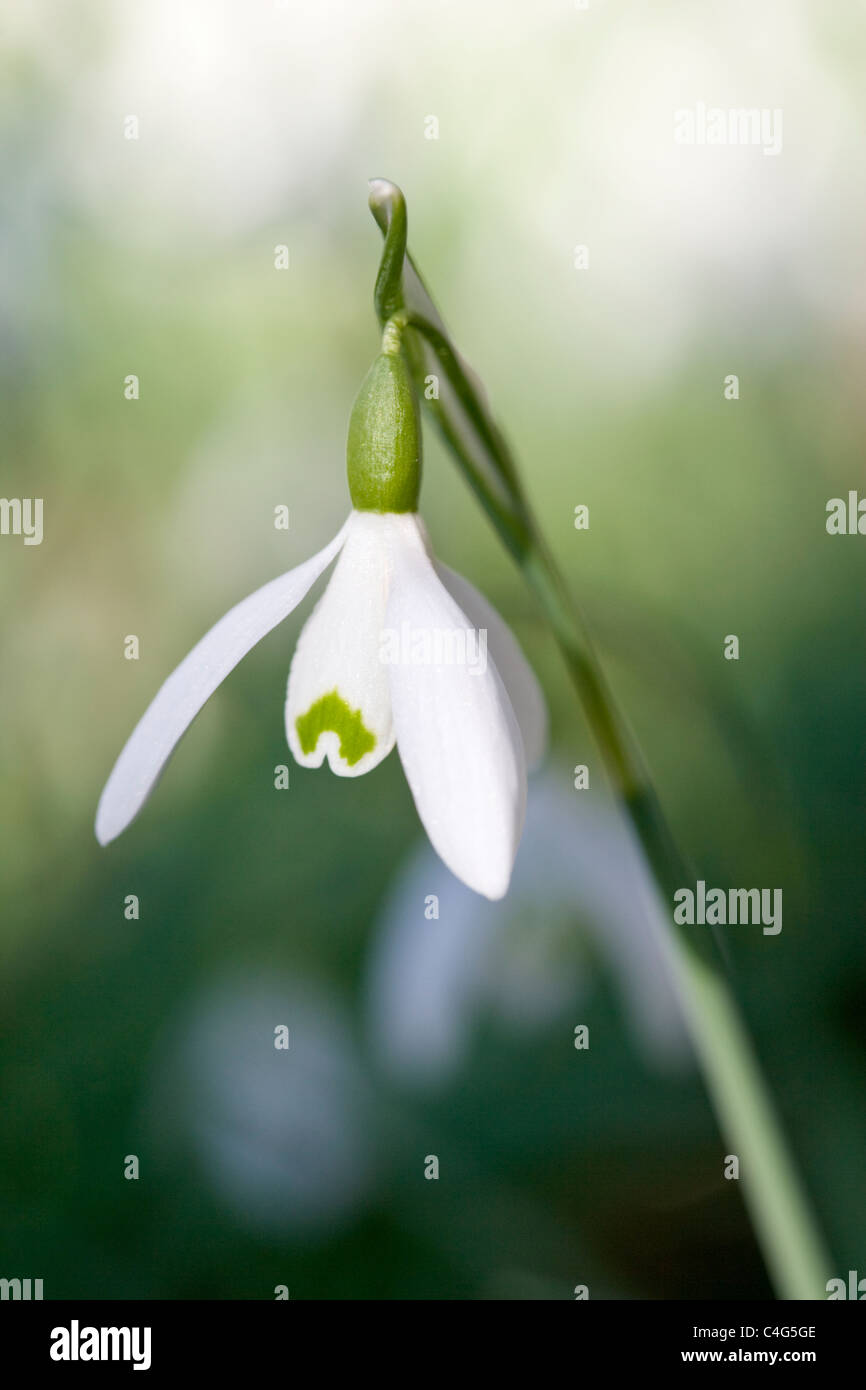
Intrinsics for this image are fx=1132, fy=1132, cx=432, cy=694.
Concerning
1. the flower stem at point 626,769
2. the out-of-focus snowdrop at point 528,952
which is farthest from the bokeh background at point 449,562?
the flower stem at point 626,769

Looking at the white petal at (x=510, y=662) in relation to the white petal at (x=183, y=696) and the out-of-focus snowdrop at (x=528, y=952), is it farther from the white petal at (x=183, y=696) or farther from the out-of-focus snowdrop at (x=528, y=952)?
the out-of-focus snowdrop at (x=528, y=952)

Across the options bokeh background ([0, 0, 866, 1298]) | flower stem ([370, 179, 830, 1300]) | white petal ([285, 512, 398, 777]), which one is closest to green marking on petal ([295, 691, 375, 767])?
white petal ([285, 512, 398, 777])

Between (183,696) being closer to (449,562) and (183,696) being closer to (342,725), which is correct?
(342,725)

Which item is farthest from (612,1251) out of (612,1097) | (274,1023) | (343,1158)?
(274,1023)

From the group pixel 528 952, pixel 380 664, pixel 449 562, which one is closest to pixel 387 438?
pixel 380 664

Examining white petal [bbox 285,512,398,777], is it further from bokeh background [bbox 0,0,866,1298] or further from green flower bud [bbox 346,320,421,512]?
bokeh background [bbox 0,0,866,1298]
